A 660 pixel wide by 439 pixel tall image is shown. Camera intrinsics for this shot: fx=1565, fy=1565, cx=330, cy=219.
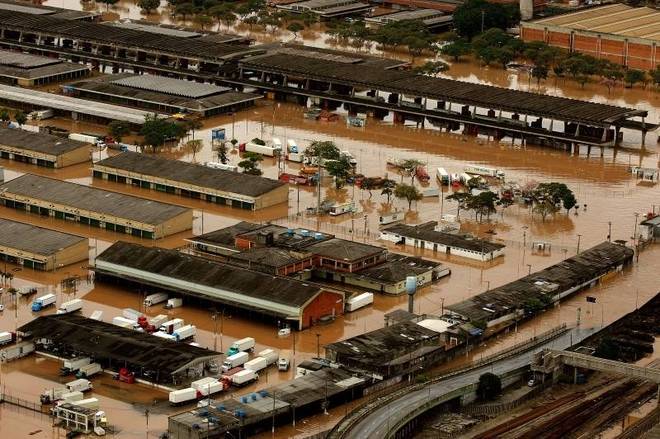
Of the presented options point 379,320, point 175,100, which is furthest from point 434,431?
point 175,100

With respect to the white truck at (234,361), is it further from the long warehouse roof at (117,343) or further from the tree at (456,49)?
the tree at (456,49)

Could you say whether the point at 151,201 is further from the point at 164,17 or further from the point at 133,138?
the point at 164,17

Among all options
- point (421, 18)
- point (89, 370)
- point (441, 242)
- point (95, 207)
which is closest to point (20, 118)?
point (95, 207)

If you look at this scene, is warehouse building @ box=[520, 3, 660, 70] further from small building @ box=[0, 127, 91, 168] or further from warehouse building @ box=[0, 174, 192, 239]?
warehouse building @ box=[0, 174, 192, 239]

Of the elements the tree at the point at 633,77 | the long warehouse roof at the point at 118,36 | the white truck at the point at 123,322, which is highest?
the long warehouse roof at the point at 118,36

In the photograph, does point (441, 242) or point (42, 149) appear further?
point (42, 149)

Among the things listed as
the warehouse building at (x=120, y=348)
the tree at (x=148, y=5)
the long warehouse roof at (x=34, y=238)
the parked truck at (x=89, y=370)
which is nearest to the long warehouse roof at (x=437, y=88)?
the tree at (x=148, y=5)

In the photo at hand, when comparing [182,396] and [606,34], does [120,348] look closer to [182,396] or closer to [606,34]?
[182,396]

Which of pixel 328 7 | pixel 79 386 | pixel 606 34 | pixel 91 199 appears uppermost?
pixel 606 34
